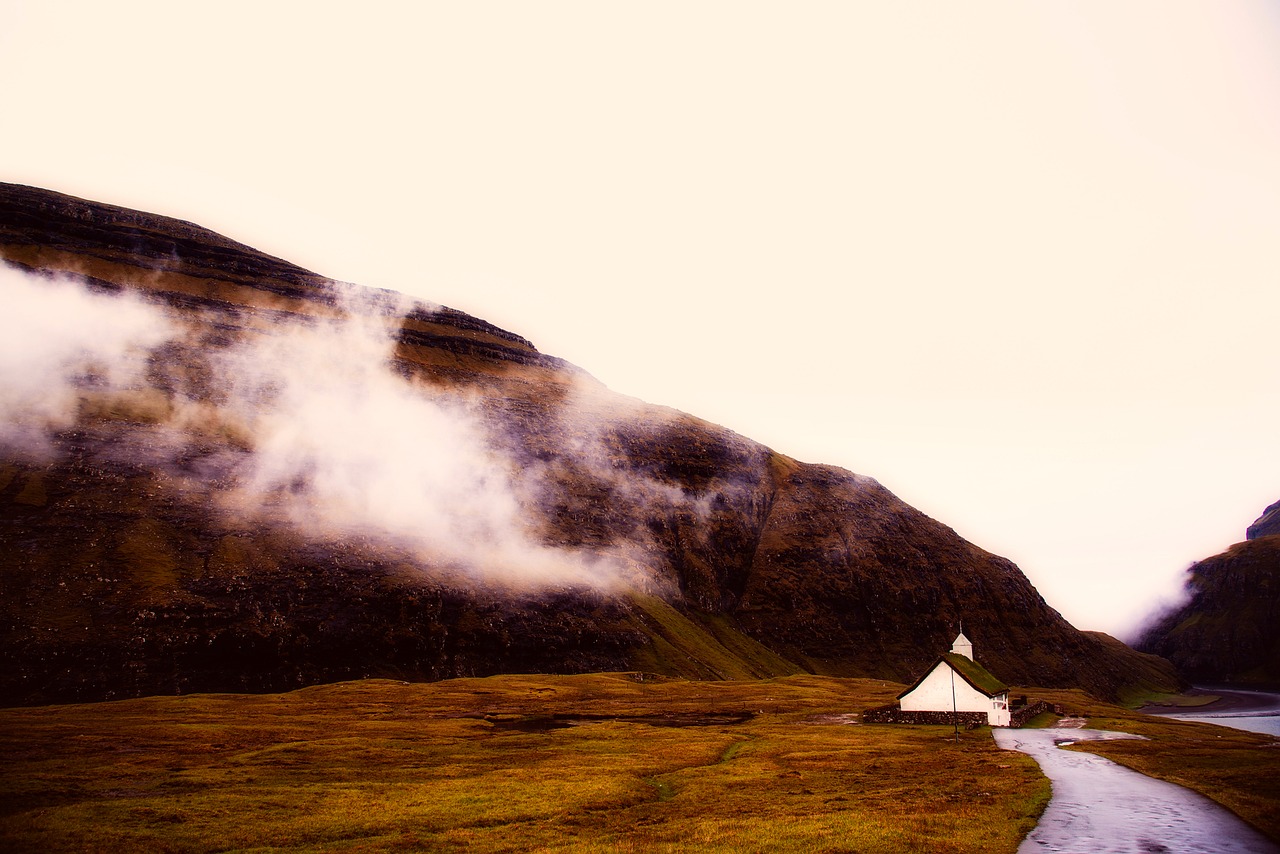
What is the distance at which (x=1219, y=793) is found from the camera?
36.5 meters

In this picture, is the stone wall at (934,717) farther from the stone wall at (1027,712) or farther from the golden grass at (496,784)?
the golden grass at (496,784)

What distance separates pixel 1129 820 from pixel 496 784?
107 ft

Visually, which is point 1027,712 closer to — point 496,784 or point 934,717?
point 934,717

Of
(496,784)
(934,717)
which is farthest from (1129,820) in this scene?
(934,717)

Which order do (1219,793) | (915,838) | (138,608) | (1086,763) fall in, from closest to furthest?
(915,838), (1219,793), (1086,763), (138,608)

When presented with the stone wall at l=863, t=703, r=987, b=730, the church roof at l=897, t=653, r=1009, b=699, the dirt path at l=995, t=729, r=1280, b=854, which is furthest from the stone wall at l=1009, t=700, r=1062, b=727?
the dirt path at l=995, t=729, r=1280, b=854

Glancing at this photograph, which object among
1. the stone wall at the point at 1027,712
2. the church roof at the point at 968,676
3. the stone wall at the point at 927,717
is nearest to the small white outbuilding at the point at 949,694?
the church roof at the point at 968,676

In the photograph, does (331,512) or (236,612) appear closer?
(236,612)

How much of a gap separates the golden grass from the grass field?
180mm

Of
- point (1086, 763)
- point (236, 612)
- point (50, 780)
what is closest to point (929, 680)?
point (1086, 763)

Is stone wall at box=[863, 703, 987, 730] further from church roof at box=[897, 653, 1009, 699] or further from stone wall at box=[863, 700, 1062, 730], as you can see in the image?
church roof at box=[897, 653, 1009, 699]

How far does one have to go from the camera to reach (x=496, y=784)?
145 ft

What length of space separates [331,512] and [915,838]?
7113 inches

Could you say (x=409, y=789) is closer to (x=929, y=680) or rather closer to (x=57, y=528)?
(x=929, y=680)
